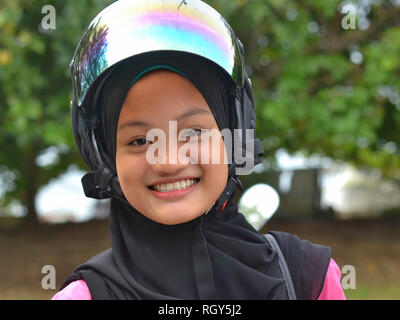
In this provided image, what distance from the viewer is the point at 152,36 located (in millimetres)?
1613

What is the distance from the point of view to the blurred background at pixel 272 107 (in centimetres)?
707

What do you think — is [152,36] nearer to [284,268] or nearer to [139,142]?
[139,142]

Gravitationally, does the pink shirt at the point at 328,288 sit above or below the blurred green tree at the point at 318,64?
below

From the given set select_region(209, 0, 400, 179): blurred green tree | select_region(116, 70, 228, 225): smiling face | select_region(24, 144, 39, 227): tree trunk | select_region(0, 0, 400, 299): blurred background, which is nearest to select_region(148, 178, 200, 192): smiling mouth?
select_region(116, 70, 228, 225): smiling face

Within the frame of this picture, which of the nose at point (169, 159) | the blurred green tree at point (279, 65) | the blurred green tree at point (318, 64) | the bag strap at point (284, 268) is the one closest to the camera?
the nose at point (169, 159)

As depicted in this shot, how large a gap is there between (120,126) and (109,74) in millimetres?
174

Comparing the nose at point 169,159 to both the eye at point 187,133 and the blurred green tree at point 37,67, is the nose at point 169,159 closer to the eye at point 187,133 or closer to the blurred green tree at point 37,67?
the eye at point 187,133

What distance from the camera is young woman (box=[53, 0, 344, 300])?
159cm

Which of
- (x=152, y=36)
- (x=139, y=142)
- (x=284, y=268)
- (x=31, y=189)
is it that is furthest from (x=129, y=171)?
(x=31, y=189)

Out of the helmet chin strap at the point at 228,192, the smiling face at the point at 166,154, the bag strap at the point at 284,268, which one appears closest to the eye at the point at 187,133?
the smiling face at the point at 166,154

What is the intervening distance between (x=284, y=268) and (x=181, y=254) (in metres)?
0.35

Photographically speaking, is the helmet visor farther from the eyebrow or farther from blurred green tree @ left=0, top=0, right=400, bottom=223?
blurred green tree @ left=0, top=0, right=400, bottom=223

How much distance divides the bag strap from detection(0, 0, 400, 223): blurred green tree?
5224 millimetres

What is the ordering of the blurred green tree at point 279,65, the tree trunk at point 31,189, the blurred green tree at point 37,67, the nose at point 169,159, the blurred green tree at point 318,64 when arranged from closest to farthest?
the nose at point 169,159, the blurred green tree at point 37,67, the blurred green tree at point 279,65, the blurred green tree at point 318,64, the tree trunk at point 31,189
